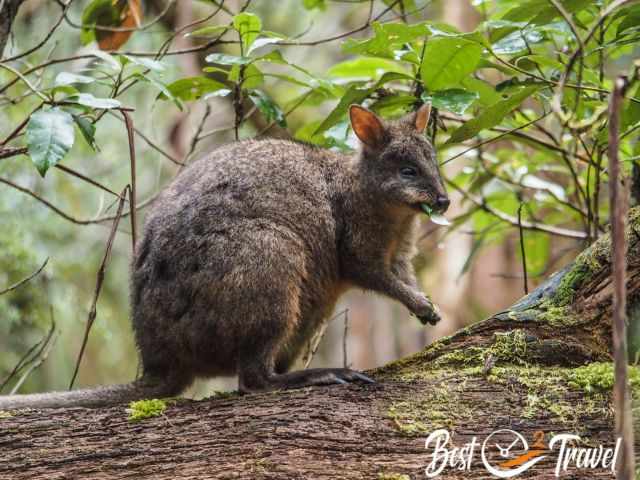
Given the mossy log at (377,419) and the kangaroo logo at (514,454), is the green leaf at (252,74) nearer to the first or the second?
the mossy log at (377,419)

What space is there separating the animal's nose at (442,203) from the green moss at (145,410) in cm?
245

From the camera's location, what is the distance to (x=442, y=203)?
5641 millimetres

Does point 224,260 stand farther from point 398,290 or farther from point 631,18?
point 631,18

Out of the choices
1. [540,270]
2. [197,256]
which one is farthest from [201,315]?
[540,270]

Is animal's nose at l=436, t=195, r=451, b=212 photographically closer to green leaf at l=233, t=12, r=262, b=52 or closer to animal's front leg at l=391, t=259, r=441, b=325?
animal's front leg at l=391, t=259, r=441, b=325

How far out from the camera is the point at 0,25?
4.81 metres

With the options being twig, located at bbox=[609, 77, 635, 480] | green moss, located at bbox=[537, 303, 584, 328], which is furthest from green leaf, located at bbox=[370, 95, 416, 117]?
twig, located at bbox=[609, 77, 635, 480]

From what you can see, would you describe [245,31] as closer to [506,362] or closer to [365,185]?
[365,185]

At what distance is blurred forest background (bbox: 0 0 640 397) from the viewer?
4.64 meters

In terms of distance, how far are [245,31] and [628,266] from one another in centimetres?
269

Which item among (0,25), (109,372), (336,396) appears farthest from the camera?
(109,372)

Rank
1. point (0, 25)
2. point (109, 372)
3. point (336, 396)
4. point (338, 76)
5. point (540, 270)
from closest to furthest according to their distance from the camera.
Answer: point (336, 396) < point (0, 25) < point (338, 76) < point (540, 270) < point (109, 372)

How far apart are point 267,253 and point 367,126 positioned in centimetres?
145

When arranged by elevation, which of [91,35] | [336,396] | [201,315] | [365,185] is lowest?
[336,396]
